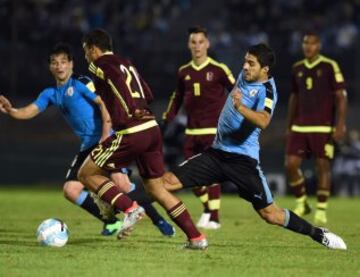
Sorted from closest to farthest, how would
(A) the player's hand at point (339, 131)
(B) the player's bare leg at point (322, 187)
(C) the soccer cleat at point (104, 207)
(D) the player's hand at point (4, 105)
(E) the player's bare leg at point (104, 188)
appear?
(E) the player's bare leg at point (104, 188)
(D) the player's hand at point (4, 105)
(C) the soccer cleat at point (104, 207)
(A) the player's hand at point (339, 131)
(B) the player's bare leg at point (322, 187)

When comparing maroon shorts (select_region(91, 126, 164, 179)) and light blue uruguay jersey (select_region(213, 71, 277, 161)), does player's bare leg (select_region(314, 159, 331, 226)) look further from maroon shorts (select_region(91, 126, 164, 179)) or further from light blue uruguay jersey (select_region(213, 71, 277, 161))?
maroon shorts (select_region(91, 126, 164, 179))

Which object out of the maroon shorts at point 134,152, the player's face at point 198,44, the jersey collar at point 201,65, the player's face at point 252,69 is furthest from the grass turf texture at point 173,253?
the player's face at point 198,44

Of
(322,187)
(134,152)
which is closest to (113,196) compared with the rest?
(134,152)

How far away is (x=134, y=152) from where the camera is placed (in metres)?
9.98

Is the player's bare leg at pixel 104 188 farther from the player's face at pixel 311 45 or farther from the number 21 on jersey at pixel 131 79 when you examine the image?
the player's face at pixel 311 45

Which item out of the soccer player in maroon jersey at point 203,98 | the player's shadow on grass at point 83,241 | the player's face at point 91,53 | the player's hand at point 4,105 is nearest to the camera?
the player's face at point 91,53

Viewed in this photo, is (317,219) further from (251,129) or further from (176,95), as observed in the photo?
(251,129)

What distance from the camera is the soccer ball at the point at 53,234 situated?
1027 centimetres

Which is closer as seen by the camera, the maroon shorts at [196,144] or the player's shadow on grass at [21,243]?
the player's shadow on grass at [21,243]

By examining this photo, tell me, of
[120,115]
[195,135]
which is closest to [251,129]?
[120,115]

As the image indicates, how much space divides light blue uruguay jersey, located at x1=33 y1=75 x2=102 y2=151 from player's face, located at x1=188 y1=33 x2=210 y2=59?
2236 mm

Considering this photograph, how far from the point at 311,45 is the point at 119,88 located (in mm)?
5427

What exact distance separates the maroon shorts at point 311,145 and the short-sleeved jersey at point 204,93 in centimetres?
172

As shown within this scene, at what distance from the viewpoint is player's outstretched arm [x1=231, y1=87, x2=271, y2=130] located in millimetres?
9375
